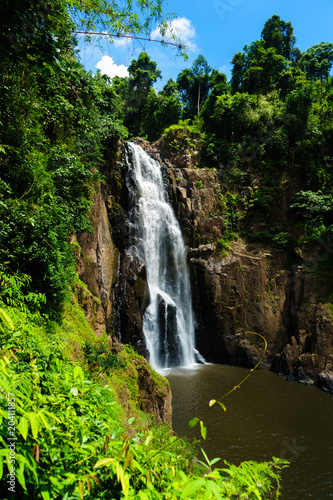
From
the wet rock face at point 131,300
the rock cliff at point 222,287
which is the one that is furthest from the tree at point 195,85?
the wet rock face at point 131,300

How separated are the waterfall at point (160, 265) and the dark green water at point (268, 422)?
64.7 inches

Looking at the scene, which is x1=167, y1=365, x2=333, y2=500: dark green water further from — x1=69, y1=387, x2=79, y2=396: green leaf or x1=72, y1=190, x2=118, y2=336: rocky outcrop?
x1=69, y1=387, x2=79, y2=396: green leaf

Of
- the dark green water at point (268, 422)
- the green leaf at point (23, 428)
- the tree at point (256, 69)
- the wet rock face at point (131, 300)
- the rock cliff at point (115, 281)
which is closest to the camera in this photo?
the green leaf at point (23, 428)

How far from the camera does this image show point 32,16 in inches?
96.9

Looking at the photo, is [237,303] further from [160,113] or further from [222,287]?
[160,113]

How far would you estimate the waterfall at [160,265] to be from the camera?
1457 cm

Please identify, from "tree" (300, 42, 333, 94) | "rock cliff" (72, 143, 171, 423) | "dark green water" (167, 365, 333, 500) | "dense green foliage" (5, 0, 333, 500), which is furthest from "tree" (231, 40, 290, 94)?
"dark green water" (167, 365, 333, 500)

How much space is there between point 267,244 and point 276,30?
3219 cm

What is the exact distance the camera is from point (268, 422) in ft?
31.0

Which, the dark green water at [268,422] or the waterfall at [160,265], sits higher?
the waterfall at [160,265]

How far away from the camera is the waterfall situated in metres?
14.6

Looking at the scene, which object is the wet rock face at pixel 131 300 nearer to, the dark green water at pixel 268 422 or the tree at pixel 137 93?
the dark green water at pixel 268 422

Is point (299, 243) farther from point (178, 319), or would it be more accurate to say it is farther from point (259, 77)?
point (259, 77)

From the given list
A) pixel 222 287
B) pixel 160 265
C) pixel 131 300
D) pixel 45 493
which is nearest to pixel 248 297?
pixel 222 287
